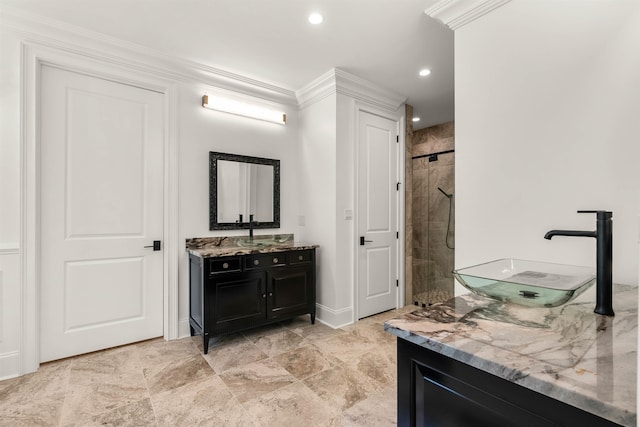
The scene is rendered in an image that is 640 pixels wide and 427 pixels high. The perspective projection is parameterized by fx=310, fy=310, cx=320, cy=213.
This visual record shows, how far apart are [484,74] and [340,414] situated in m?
2.25

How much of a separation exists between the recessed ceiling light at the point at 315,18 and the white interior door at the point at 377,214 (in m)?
1.30

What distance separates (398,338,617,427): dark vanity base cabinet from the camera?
0.66 meters

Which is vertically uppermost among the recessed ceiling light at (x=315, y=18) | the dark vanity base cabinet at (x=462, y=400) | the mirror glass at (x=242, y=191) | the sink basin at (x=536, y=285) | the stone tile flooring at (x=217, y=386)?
the recessed ceiling light at (x=315, y=18)

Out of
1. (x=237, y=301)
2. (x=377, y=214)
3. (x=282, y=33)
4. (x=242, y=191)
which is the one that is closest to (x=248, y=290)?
(x=237, y=301)

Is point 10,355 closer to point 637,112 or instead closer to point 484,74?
point 484,74

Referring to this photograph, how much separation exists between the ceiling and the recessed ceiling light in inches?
1.6

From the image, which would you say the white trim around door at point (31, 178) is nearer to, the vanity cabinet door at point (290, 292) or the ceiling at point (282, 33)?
the ceiling at point (282, 33)

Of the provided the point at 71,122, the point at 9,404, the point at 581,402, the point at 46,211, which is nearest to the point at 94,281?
the point at 46,211

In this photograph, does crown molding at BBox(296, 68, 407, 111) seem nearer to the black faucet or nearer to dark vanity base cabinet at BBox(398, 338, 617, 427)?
the black faucet

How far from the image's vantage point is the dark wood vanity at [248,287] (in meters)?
2.64

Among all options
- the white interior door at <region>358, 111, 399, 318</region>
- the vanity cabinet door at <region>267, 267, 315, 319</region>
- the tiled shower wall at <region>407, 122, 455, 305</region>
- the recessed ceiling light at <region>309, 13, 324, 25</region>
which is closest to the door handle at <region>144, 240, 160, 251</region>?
the vanity cabinet door at <region>267, 267, 315, 319</region>

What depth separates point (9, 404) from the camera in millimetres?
1920

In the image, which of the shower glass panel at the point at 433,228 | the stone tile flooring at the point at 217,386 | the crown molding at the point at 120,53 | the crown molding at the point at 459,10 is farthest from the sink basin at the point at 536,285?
the crown molding at the point at 120,53

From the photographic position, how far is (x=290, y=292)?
311 centimetres
